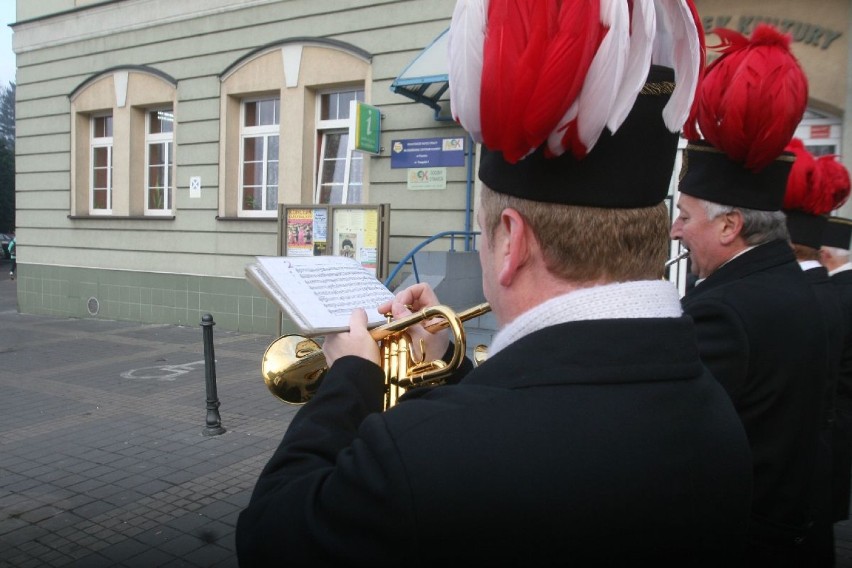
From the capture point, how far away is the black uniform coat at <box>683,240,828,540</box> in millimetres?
1772

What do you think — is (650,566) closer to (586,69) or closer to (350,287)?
(586,69)

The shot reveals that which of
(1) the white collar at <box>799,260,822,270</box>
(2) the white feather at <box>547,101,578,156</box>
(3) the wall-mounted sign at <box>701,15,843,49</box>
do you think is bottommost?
(1) the white collar at <box>799,260,822,270</box>

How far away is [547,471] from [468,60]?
652mm

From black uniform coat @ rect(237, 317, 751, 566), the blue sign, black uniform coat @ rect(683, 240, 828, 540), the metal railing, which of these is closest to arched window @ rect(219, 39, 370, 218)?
the blue sign

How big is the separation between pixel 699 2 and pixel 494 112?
7589 millimetres

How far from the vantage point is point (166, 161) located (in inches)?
489

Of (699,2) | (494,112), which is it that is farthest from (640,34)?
(699,2)

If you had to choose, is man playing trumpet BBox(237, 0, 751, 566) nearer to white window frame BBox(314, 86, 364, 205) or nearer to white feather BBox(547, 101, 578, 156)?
white feather BBox(547, 101, 578, 156)

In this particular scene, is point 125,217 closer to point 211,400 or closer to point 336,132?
point 336,132

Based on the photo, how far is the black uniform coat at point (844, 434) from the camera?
240cm

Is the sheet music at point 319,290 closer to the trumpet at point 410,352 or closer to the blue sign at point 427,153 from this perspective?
the trumpet at point 410,352

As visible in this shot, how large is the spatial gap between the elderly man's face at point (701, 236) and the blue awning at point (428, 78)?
605cm

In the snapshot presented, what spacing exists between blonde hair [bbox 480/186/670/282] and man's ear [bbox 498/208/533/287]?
11 mm

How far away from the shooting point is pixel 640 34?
1.13 meters
